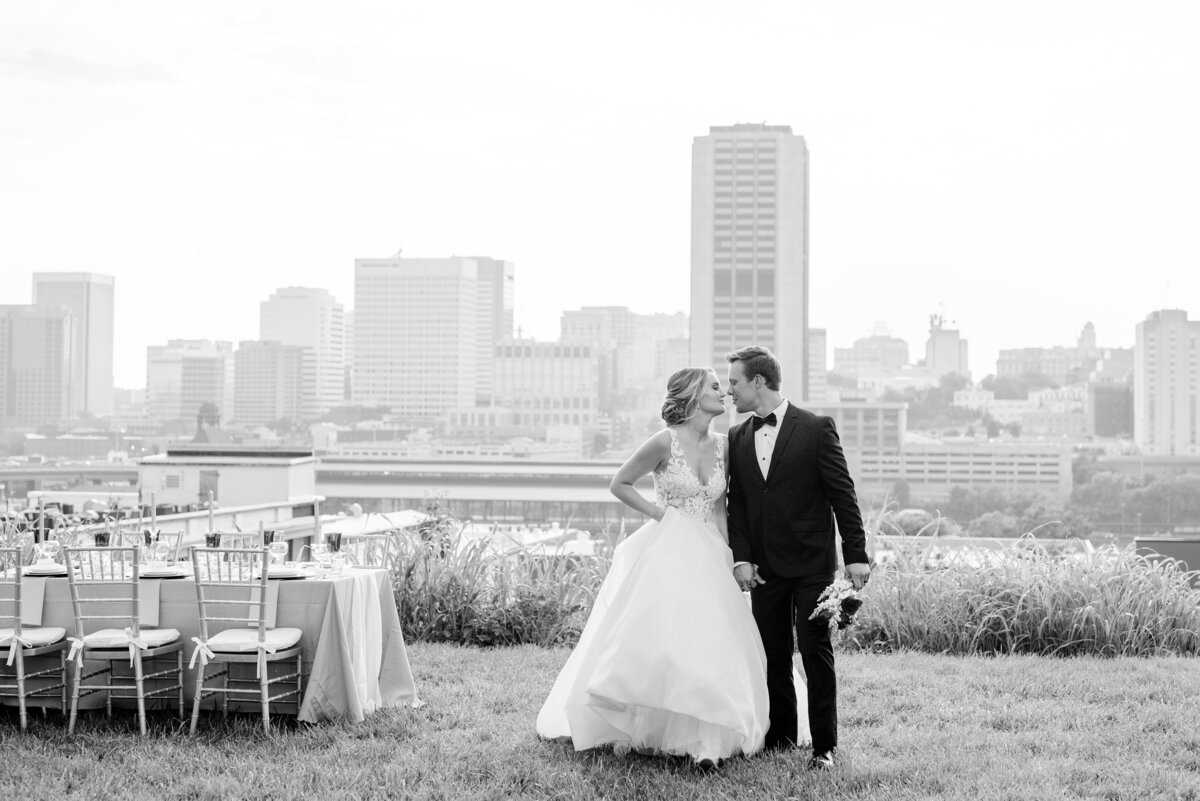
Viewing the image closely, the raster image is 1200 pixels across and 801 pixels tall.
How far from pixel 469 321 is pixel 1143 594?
118054mm

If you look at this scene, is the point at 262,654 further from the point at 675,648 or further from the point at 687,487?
the point at 687,487

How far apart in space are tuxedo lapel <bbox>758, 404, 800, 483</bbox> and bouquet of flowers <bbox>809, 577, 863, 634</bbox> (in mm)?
479

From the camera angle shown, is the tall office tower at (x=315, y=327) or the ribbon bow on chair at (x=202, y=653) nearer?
the ribbon bow on chair at (x=202, y=653)

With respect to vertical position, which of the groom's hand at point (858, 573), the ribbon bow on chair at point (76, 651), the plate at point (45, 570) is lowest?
the ribbon bow on chair at point (76, 651)

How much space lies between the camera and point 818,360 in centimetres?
10525

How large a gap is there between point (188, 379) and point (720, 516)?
104244mm

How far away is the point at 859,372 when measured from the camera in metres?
108

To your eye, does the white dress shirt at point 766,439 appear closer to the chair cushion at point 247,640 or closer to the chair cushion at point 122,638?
the chair cushion at point 247,640

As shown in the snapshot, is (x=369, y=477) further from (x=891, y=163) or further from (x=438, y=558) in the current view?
(x=438, y=558)

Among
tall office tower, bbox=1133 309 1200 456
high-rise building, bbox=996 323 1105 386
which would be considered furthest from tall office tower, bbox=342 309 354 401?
tall office tower, bbox=1133 309 1200 456

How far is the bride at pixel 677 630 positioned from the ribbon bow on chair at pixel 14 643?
2.34 metres

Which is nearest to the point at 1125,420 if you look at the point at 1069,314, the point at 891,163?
the point at 891,163

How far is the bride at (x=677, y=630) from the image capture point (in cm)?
406

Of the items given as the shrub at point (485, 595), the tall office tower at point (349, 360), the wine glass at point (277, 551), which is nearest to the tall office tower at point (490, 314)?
the tall office tower at point (349, 360)
